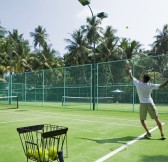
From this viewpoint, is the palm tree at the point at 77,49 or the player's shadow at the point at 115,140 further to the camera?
the palm tree at the point at 77,49

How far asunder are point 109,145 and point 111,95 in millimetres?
20679

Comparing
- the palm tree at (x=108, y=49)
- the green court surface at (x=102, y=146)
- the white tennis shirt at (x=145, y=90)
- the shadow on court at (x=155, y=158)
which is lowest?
the shadow on court at (x=155, y=158)

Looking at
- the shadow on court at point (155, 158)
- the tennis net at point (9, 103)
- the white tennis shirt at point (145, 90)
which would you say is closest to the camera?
the shadow on court at point (155, 158)

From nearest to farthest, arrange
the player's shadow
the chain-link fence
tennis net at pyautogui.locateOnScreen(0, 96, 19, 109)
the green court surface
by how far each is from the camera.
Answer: the green court surface
the player's shadow
tennis net at pyautogui.locateOnScreen(0, 96, 19, 109)
the chain-link fence

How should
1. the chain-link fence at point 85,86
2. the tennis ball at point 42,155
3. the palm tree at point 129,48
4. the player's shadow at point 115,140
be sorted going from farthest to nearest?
the palm tree at point 129,48 → the chain-link fence at point 85,86 → the player's shadow at point 115,140 → the tennis ball at point 42,155

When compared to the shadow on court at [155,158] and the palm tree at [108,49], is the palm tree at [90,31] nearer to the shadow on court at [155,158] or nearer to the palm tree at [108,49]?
the palm tree at [108,49]

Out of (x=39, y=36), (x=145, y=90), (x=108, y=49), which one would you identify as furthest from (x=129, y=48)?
(x=145, y=90)

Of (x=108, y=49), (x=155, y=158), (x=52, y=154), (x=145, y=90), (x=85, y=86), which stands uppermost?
(x=108, y=49)

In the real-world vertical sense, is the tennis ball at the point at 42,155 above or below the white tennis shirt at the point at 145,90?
below

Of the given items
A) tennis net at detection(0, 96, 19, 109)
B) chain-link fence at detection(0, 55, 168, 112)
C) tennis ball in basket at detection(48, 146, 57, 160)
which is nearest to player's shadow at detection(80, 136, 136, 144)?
tennis ball in basket at detection(48, 146, 57, 160)

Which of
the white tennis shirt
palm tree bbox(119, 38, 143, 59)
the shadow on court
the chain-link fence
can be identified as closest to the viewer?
the shadow on court

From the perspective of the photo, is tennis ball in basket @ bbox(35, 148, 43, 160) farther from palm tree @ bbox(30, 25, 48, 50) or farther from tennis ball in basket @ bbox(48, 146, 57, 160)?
palm tree @ bbox(30, 25, 48, 50)

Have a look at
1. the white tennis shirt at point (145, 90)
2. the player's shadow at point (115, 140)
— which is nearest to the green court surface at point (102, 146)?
the player's shadow at point (115, 140)

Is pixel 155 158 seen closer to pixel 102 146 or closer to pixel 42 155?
pixel 102 146
